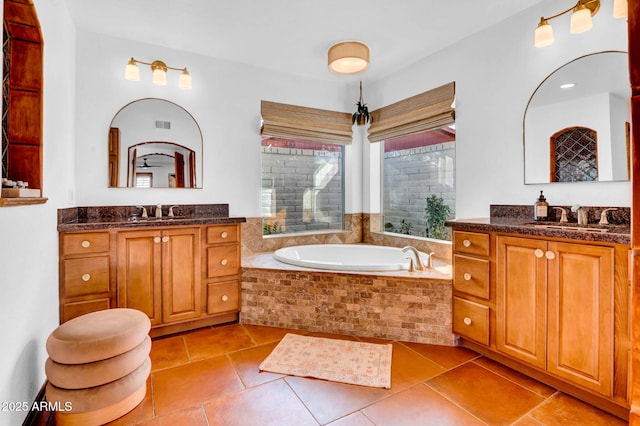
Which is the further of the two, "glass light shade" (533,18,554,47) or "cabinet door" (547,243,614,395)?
"glass light shade" (533,18,554,47)

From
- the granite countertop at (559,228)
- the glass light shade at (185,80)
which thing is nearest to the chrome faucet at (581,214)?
the granite countertop at (559,228)

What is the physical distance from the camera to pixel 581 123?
226 cm

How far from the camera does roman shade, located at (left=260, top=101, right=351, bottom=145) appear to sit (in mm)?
3629

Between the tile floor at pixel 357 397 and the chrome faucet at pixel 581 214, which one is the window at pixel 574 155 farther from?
the tile floor at pixel 357 397

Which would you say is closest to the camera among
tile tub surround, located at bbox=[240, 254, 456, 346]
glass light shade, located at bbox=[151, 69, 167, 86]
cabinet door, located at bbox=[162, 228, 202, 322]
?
tile tub surround, located at bbox=[240, 254, 456, 346]

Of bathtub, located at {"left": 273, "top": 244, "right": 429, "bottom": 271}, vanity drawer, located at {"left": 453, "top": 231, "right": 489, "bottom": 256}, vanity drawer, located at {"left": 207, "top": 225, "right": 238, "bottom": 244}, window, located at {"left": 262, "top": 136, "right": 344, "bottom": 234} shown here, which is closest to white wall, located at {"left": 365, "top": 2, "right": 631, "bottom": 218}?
vanity drawer, located at {"left": 453, "top": 231, "right": 489, "bottom": 256}

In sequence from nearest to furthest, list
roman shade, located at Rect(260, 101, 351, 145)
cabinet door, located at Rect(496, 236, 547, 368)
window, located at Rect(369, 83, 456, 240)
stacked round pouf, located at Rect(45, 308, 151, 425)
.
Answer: stacked round pouf, located at Rect(45, 308, 151, 425)
cabinet door, located at Rect(496, 236, 547, 368)
window, located at Rect(369, 83, 456, 240)
roman shade, located at Rect(260, 101, 351, 145)

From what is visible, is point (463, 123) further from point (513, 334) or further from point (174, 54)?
point (174, 54)

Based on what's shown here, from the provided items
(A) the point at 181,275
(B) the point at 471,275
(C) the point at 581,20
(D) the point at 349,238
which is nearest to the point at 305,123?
(D) the point at 349,238

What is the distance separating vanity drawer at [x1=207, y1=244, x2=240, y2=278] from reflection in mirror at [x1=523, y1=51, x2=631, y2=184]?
7.94 feet

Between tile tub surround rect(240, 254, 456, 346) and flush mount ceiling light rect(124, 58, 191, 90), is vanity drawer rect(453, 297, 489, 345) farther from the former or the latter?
flush mount ceiling light rect(124, 58, 191, 90)

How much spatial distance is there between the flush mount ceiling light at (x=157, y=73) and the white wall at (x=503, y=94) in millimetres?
2271

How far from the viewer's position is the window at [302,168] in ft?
12.3

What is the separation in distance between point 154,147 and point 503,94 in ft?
9.98
